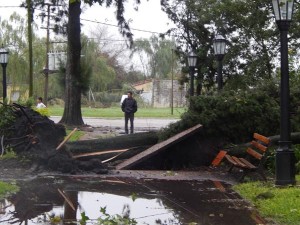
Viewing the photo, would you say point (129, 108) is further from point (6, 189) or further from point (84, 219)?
point (84, 219)

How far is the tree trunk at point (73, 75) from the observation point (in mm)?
25953

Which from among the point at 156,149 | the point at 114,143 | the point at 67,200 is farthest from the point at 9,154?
the point at 67,200

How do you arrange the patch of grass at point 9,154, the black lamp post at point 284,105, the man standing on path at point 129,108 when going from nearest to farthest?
1. the black lamp post at point 284,105
2. the patch of grass at point 9,154
3. the man standing on path at point 129,108

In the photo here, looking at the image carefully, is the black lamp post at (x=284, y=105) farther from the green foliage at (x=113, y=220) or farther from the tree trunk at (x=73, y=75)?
the tree trunk at (x=73, y=75)

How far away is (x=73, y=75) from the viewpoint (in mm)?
26375

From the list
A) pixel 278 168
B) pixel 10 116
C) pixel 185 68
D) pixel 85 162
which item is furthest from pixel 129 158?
pixel 185 68

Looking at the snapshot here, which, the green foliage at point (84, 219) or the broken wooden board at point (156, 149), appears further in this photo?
the broken wooden board at point (156, 149)

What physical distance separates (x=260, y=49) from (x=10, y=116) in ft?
55.9

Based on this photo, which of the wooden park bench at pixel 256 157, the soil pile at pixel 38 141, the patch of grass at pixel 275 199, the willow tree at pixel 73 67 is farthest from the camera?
the willow tree at pixel 73 67

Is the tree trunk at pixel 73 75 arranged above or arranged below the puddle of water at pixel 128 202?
above

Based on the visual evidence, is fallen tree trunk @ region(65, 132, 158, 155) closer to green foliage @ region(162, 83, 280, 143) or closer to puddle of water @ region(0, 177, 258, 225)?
green foliage @ region(162, 83, 280, 143)

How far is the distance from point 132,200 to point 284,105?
3.36 m

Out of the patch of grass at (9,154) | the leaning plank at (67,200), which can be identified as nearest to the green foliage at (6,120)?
the patch of grass at (9,154)

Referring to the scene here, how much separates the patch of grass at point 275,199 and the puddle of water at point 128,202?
0.22 metres
